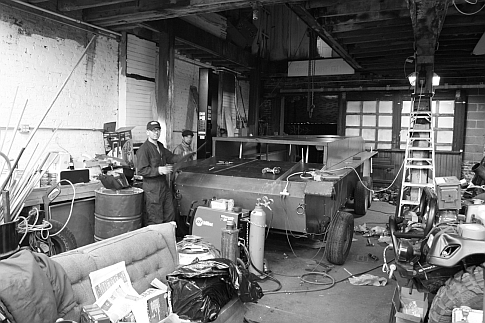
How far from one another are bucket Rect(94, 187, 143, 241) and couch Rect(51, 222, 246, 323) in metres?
1.71

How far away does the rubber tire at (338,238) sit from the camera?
498 cm

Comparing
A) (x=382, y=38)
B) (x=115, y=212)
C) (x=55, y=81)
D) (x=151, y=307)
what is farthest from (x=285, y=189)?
(x=382, y=38)

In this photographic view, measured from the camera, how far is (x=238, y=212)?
15.1 feet

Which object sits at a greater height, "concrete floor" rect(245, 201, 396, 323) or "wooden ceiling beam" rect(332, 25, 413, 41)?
"wooden ceiling beam" rect(332, 25, 413, 41)

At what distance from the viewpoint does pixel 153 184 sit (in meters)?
5.27

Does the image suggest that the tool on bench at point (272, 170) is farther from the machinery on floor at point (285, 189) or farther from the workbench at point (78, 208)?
the workbench at point (78, 208)

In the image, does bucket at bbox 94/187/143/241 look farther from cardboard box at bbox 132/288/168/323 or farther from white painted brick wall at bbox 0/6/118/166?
cardboard box at bbox 132/288/168/323

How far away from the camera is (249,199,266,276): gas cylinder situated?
4453mm

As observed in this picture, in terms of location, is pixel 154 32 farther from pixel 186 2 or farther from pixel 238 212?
pixel 238 212

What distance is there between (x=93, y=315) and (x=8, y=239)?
2.35 ft

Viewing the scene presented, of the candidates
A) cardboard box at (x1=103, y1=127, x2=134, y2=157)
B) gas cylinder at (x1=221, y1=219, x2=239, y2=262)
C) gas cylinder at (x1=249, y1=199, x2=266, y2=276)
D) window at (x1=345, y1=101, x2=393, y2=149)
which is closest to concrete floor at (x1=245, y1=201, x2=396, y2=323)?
gas cylinder at (x1=249, y1=199, x2=266, y2=276)

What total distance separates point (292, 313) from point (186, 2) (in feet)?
13.2

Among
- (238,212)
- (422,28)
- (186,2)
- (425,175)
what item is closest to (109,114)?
(186,2)

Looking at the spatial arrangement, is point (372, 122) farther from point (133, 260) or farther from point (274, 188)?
point (133, 260)
